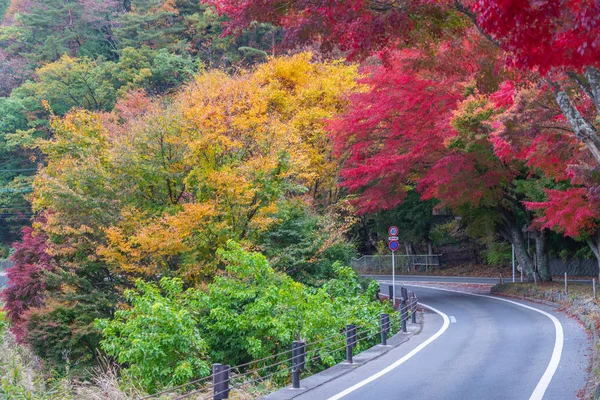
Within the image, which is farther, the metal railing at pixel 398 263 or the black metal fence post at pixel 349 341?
the metal railing at pixel 398 263

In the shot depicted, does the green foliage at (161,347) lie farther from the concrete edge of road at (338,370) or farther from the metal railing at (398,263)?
the metal railing at (398,263)

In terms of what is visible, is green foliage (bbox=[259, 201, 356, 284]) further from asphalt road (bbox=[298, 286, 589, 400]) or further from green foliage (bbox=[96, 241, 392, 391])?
asphalt road (bbox=[298, 286, 589, 400])

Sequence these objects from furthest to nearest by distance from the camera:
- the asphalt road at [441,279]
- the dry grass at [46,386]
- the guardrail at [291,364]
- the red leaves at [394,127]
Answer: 1. the asphalt road at [441,279]
2. the red leaves at [394,127]
3. the dry grass at [46,386]
4. the guardrail at [291,364]

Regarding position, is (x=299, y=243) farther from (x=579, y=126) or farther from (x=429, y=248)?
(x=429, y=248)

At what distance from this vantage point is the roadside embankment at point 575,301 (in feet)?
39.4

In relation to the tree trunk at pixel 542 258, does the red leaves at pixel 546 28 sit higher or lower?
higher

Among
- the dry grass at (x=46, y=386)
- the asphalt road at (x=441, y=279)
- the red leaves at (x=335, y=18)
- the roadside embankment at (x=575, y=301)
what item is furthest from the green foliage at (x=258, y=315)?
the asphalt road at (x=441, y=279)

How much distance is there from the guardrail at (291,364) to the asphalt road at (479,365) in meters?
0.63

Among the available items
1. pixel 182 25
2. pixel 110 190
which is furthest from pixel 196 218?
pixel 182 25

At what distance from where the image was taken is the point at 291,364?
1664 centimetres

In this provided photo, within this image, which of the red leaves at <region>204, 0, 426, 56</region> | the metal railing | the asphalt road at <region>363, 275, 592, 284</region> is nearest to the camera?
the red leaves at <region>204, 0, 426, 56</region>

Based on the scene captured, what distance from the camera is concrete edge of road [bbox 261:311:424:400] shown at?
11.5 metres

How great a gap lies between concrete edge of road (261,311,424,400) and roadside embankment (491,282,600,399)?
4.67 m

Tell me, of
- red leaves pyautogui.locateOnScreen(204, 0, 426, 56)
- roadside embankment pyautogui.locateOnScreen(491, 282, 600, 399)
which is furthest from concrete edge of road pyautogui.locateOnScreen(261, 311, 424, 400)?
red leaves pyautogui.locateOnScreen(204, 0, 426, 56)
